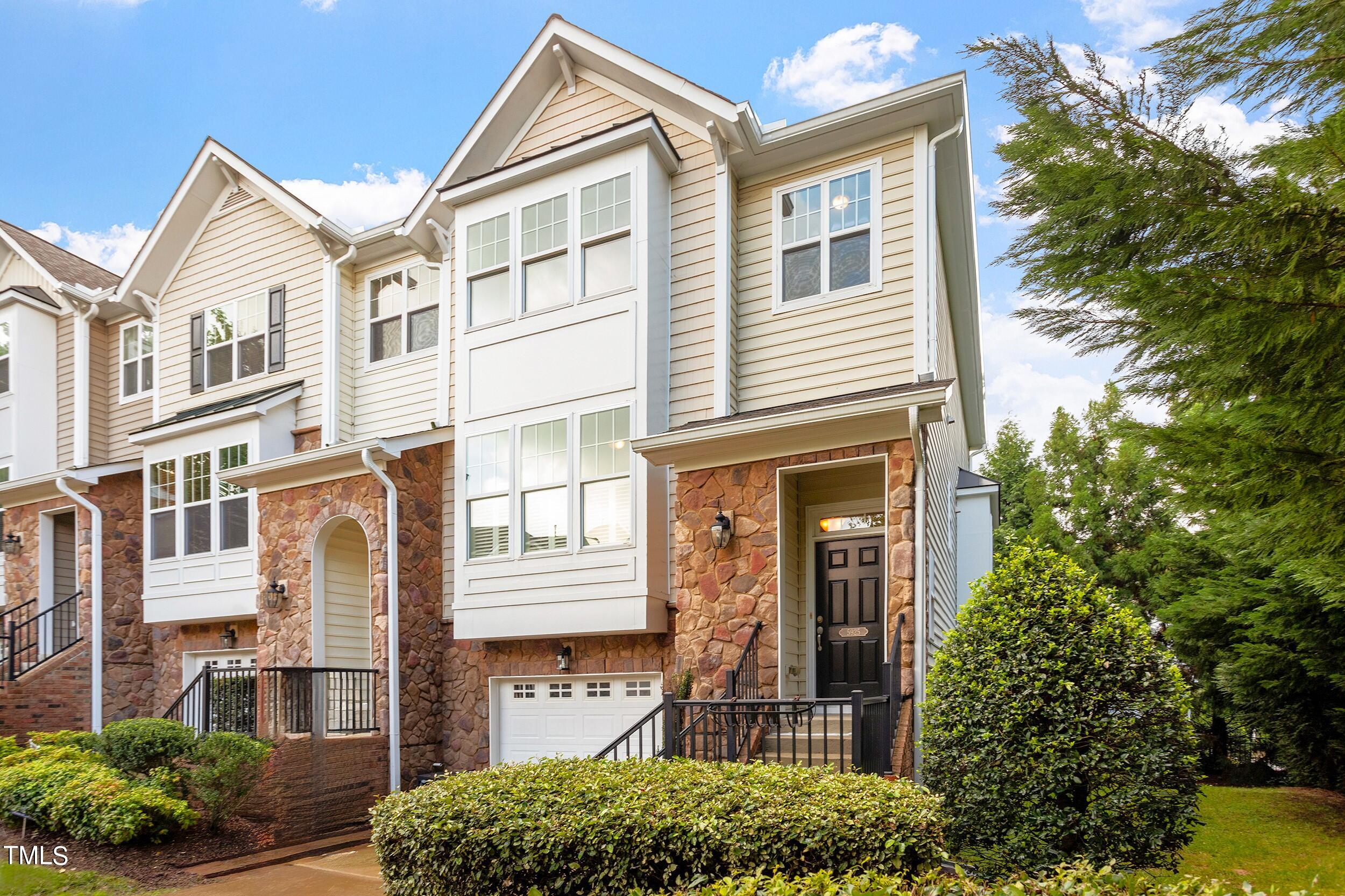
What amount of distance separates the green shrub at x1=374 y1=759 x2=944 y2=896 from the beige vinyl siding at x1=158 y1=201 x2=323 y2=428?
8830 millimetres

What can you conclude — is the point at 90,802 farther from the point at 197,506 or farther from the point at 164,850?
the point at 197,506

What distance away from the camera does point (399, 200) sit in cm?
3853

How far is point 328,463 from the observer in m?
11.8

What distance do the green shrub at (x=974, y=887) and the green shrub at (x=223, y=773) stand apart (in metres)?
6.72

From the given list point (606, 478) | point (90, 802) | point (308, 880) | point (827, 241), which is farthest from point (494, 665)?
point (827, 241)

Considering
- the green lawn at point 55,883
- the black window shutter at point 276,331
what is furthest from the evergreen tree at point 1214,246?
the black window shutter at point 276,331

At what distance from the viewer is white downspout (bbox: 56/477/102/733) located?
13961 mm

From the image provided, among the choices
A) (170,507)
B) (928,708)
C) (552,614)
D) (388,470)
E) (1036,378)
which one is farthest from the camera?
(1036,378)

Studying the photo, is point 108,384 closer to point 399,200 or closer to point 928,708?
point 928,708

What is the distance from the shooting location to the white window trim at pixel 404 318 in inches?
501

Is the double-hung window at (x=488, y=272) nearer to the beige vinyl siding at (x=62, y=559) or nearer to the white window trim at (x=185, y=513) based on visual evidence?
the white window trim at (x=185, y=513)

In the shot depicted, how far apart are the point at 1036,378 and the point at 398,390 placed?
872 inches

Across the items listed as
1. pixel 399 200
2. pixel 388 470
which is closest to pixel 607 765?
pixel 388 470

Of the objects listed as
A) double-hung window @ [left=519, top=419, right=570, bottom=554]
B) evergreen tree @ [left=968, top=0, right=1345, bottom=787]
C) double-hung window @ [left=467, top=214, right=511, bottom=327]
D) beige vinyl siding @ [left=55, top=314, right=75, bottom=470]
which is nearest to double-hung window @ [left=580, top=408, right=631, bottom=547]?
double-hung window @ [left=519, top=419, right=570, bottom=554]
